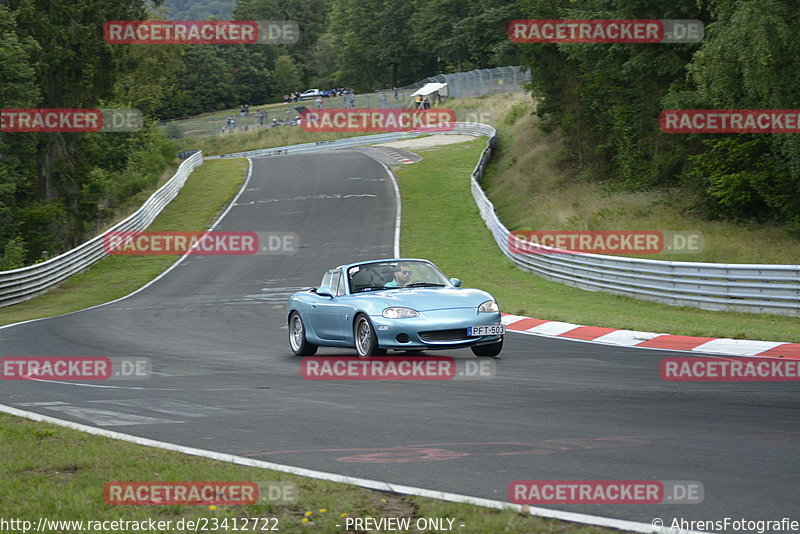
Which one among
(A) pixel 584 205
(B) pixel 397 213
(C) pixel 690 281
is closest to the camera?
(C) pixel 690 281

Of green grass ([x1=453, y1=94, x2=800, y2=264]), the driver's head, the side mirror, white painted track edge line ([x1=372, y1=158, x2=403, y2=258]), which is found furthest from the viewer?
white painted track edge line ([x1=372, y1=158, x2=403, y2=258])

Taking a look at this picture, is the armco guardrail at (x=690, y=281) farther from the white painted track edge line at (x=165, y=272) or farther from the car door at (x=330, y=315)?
the white painted track edge line at (x=165, y=272)

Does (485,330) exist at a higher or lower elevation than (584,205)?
lower

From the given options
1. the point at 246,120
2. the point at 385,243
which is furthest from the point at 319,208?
the point at 246,120

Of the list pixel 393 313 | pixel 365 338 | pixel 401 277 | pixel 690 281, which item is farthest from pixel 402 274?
pixel 690 281

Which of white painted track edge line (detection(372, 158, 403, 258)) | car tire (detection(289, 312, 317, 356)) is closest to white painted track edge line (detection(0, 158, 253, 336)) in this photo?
white painted track edge line (detection(372, 158, 403, 258))

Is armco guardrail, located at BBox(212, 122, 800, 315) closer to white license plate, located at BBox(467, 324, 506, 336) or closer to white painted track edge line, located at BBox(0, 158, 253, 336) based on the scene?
white license plate, located at BBox(467, 324, 506, 336)

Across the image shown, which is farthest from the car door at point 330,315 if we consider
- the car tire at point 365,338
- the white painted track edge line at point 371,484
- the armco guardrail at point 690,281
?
the armco guardrail at point 690,281

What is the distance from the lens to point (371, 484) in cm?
593

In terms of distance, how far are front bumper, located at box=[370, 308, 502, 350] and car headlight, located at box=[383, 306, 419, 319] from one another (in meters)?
0.06

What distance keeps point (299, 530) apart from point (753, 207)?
27.6m

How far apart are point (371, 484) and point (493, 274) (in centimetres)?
2336

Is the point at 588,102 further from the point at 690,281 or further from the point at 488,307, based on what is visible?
the point at 488,307

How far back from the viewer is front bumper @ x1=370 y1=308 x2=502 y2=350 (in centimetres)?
1175
